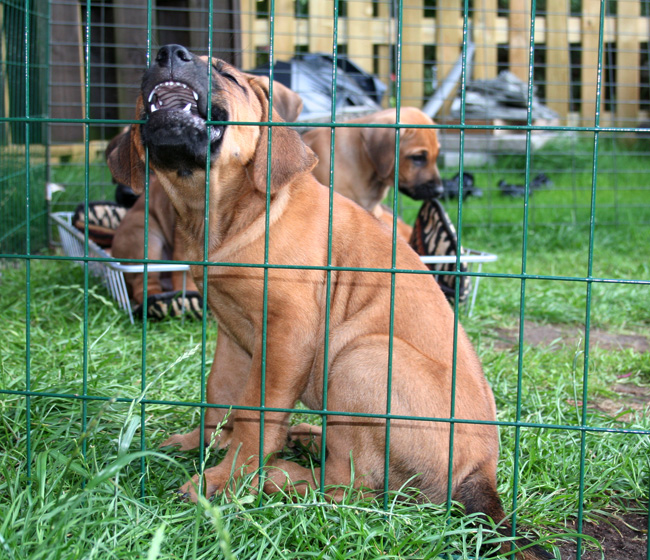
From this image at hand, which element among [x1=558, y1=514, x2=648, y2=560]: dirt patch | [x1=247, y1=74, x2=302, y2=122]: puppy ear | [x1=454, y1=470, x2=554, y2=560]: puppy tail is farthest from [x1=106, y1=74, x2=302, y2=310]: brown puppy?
[x1=558, y1=514, x2=648, y2=560]: dirt patch

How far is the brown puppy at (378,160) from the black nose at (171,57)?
3.12 meters

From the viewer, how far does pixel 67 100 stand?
7.54 metres

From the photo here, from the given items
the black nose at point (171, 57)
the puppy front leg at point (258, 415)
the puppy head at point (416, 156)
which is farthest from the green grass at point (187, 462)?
the puppy head at point (416, 156)

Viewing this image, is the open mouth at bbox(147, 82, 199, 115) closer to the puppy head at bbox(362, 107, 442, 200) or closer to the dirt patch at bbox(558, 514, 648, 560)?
the dirt patch at bbox(558, 514, 648, 560)

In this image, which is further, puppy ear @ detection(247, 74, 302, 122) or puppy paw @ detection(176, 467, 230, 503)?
puppy ear @ detection(247, 74, 302, 122)

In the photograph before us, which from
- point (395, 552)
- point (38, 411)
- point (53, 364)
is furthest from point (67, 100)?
point (395, 552)

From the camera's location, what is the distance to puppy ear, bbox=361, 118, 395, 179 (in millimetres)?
5512

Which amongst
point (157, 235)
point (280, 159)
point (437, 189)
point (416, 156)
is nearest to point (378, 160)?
point (416, 156)

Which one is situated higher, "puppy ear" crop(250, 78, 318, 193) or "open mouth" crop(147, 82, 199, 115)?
"open mouth" crop(147, 82, 199, 115)

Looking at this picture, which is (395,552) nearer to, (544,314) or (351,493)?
(351,493)

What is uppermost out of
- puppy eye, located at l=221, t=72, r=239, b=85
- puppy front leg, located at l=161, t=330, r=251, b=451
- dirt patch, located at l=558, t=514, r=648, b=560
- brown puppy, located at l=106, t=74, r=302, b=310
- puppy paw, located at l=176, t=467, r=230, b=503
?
puppy eye, located at l=221, t=72, r=239, b=85

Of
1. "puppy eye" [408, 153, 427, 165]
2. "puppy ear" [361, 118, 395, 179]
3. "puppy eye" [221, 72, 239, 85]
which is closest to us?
"puppy eye" [221, 72, 239, 85]

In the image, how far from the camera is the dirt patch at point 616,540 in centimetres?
218

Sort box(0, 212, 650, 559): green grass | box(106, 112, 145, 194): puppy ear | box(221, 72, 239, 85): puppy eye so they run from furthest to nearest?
1. box(106, 112, 145, 194): puppy ear
2. box(221, 72, 239, 85): puppy eye
3. box(0, 212, 650, 559): green grass
